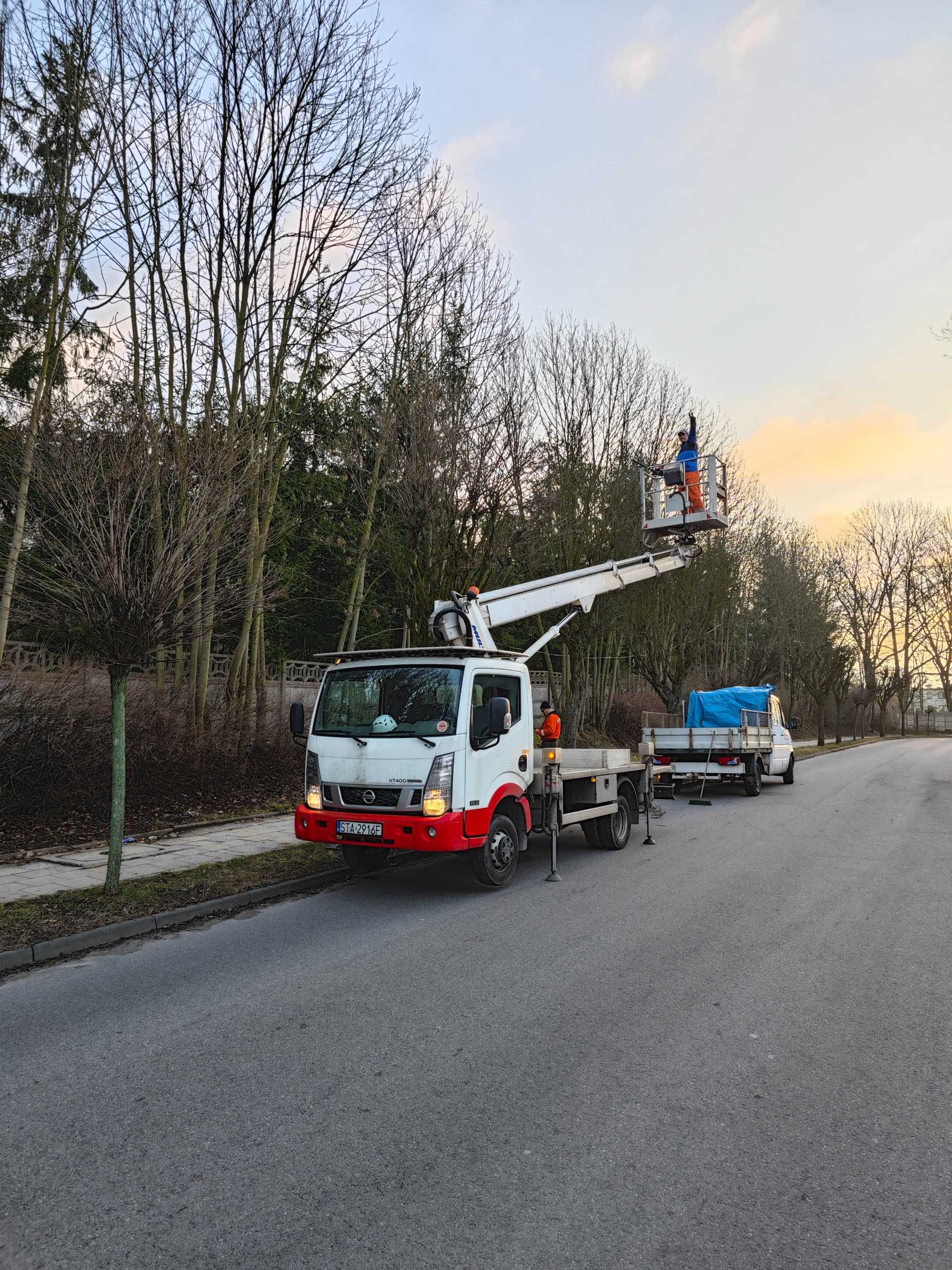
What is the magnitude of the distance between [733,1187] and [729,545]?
25.2 metres

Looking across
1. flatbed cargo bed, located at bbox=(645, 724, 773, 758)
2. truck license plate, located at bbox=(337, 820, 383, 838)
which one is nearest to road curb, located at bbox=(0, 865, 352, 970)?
truck license plate, located at bbox=(337, 820, 383, 838)

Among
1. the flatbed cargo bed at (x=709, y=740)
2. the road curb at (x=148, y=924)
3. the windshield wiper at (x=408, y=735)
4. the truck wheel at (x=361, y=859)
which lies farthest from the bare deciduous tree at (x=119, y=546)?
the flatbed cargo bed at (x=709, y=740)

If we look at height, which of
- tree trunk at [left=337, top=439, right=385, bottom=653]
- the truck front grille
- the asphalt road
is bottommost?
the asphalt road

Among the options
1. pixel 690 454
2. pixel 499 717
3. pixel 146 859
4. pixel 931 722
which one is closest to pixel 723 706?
pixel 690 454

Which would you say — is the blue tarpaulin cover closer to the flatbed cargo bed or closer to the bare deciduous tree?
the flatbed cargo bed

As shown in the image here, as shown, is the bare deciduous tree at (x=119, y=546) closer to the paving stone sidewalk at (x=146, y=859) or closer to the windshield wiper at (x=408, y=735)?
the paving stone sidewalk at (x=146, y=859)

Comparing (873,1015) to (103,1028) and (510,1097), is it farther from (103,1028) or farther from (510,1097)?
(103,1028)

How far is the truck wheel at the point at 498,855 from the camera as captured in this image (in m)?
8.00

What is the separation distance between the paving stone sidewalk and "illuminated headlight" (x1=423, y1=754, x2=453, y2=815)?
9.66 ft

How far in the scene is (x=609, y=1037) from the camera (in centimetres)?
443

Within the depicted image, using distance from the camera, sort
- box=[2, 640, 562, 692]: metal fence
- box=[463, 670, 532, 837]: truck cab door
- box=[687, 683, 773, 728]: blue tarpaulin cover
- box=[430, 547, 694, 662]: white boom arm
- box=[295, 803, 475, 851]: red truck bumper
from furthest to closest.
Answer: box=[687, 683, 773, 728]: blue tarpaulin cover, box=[2, 640, 562, 692]: metal fence, box=[430, 547, 694, 662]: white boom arm, box=[463, 670, 532, 837]: truck cab door, box=[295, 803, 475, 851]: red truck bumper

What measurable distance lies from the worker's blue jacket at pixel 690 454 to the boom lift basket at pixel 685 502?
9cm

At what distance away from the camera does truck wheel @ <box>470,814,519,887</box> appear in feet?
26.2

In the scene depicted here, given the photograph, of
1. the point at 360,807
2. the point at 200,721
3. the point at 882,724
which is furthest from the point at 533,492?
the point at 882,724
